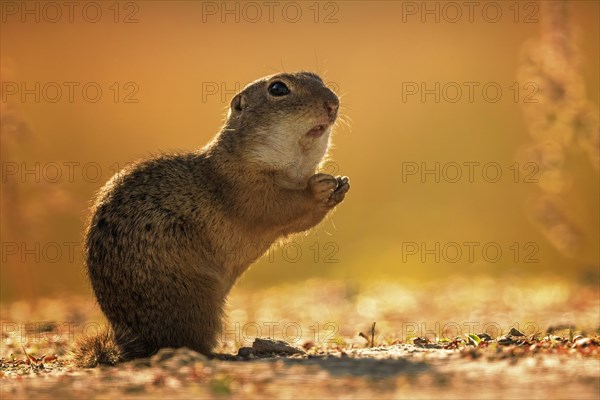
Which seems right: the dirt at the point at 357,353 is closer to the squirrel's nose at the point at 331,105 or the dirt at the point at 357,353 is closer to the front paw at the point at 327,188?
the front paw at the point at 327,188

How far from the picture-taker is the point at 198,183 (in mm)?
8359

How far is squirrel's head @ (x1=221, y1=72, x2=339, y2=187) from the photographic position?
8.45 meters

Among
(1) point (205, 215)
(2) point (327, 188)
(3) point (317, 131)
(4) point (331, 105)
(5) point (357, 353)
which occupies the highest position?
(4) point (331, 105)

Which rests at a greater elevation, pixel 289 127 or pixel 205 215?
pixel 289 127

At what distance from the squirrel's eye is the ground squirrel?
14 millimetres

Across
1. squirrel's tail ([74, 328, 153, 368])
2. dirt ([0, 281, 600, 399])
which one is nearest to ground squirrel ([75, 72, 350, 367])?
squirrel's tail ([74, 328, 153, 368])

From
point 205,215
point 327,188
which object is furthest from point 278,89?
point 205,215

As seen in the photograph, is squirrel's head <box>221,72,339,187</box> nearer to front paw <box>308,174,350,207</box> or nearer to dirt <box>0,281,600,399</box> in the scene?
front paw <box>308,174,350,207</box>

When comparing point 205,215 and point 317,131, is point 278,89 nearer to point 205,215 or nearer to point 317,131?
point 317,131

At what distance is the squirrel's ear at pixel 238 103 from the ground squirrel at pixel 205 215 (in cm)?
1

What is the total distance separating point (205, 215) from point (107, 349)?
1.58 m

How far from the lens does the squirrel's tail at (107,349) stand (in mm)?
7234

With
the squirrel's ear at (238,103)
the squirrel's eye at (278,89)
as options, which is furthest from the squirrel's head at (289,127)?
the squirrel's ear at (238,103)

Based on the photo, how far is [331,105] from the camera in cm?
846
